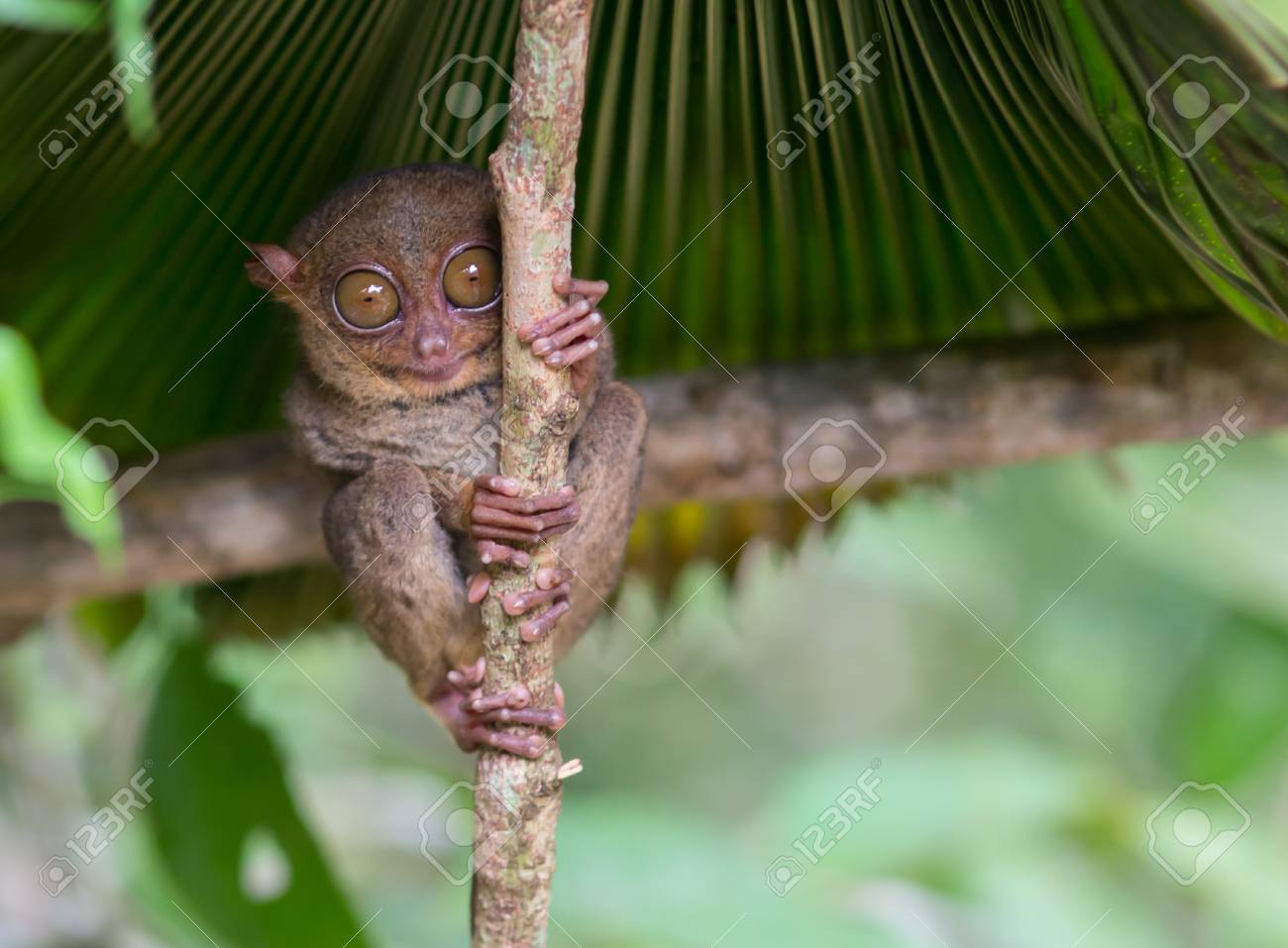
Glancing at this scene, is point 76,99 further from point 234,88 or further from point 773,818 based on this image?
point 773,818

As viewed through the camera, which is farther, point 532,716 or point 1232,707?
point 1232,707

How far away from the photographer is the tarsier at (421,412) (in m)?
2.63

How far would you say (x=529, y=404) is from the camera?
7.14 feet

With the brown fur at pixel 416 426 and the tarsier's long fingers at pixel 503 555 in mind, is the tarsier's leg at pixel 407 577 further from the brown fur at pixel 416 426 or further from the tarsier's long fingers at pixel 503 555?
the tarsier's long fingers at pixel 503 555

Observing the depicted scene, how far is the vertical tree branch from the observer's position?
6.27 feet

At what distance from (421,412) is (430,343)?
30 cm

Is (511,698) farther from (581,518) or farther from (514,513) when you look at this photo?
(581,518)

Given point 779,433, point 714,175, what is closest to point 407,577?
point 779,433

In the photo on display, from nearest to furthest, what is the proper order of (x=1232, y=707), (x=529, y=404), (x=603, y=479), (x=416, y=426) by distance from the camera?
(x=529, y=404) → (x=603, y=479) → (x=416, y=426) → (x=1232, y=707)

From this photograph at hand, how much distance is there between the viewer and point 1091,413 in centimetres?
299

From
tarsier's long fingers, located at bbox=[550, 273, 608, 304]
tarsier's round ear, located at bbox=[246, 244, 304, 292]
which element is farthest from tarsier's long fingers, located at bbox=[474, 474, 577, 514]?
tarsier's round ear, located at bbox=[246, 244, 304, 292]

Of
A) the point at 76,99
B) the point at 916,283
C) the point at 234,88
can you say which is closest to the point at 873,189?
the point at 916,283

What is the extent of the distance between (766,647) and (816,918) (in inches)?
186

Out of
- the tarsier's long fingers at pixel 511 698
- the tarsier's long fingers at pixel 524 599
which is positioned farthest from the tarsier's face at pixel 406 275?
the tarsier's long fingers at pixel 511 698
